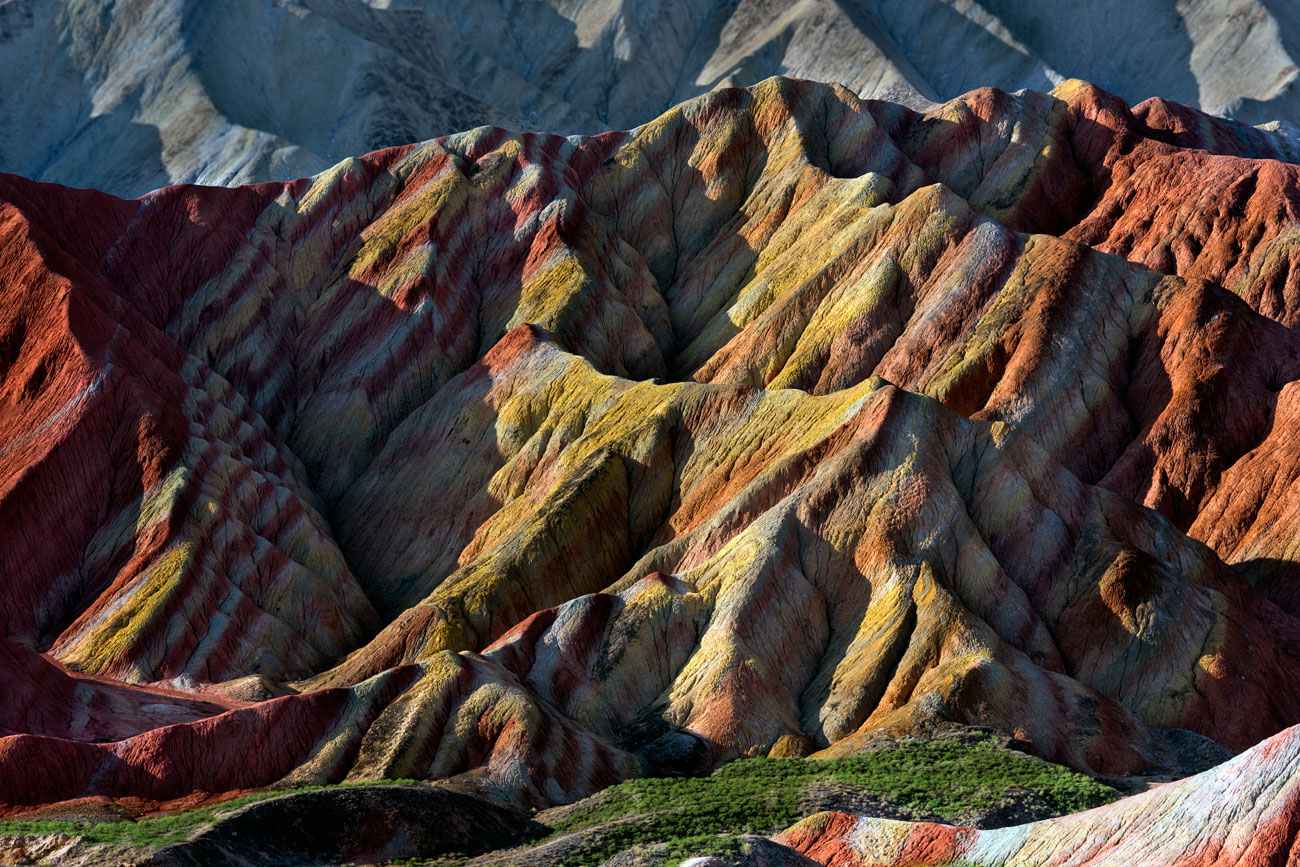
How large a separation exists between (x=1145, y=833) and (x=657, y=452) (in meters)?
36.7

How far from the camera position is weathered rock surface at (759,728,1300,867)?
28.0m

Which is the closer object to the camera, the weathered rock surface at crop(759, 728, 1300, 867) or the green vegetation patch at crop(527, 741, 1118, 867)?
the weathered rock surface at crop(759, 728, 1300, 867)

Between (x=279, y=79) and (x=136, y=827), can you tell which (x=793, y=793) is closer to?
(x=136, y=827)

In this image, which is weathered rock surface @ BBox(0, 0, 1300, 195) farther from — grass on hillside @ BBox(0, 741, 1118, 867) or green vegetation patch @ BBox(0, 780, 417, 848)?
grass on hillside @ BBox(0, 741, 1118, 867)

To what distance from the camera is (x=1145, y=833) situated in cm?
3020

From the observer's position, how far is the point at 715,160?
304ft

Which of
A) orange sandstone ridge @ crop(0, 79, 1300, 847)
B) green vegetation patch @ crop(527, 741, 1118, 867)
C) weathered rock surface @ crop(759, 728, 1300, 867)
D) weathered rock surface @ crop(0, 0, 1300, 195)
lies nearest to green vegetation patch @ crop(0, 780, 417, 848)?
orange sandstone ridge @ crop(0, 79, 1300, 847)

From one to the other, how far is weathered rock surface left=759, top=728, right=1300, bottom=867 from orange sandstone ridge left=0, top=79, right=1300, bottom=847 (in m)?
12.5

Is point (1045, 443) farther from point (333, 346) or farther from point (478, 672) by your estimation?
point (333, 346)

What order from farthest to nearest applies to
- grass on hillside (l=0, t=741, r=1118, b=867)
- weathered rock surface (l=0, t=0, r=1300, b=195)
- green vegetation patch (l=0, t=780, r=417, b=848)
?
weathered rock surface (l=0, t=0, r=1300, b=195) → grass on hillside (l=0, t=741, r=1118, b=867) → green vegetation patch (l=0, t=780, r=417, b=848)

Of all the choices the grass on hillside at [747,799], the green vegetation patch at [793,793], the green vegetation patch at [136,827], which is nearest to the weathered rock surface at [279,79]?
the green vegetation patch at [136,827]

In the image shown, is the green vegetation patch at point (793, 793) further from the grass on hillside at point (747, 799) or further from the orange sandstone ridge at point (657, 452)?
the orange sandstone ridge at point (657, 452)

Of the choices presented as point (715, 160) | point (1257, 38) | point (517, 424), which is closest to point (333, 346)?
point (517, 424)

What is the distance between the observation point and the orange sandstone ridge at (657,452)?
4978 cm
